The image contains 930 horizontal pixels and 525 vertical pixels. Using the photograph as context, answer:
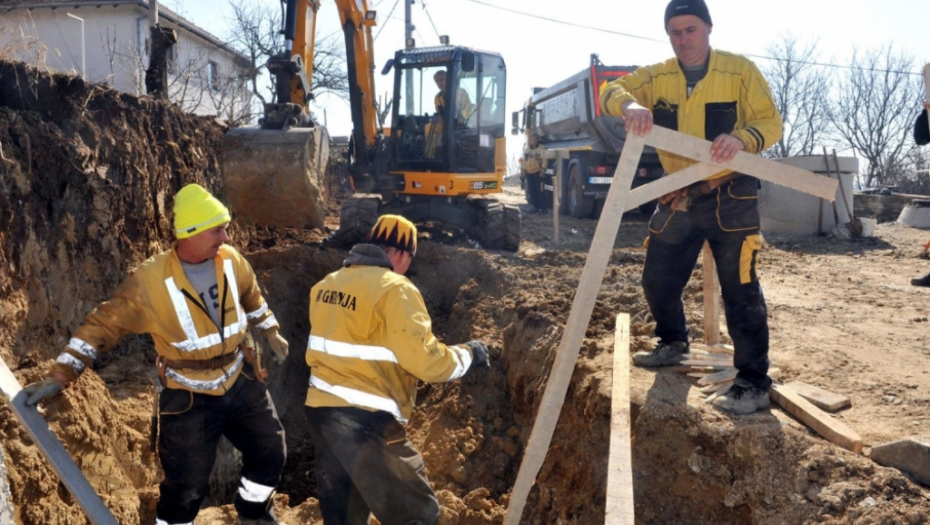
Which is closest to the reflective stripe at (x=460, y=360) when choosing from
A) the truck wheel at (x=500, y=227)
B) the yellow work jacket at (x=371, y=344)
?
the yellow work jacket at (x=371, y=344)

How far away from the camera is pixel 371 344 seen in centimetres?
310

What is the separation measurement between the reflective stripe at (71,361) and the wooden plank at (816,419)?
353cm

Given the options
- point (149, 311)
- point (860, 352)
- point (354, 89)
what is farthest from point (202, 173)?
point (860, 352)

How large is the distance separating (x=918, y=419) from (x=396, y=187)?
26.4 feet

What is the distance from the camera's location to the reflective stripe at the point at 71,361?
11.1ft

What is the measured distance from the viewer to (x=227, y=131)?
8.23 meters

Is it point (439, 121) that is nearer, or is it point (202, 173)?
point (202, 173)

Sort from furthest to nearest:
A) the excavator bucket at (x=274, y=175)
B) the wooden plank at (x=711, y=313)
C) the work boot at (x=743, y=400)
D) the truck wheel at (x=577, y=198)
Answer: the truck wheel at (x=577, y=198), the excavator bucket at (x=274, y=175), the wooden plank at (x=711, y=313), the work boot at (x=743, y=400)

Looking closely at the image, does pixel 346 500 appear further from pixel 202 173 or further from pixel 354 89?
pixel 354 89

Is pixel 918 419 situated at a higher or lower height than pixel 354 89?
lower

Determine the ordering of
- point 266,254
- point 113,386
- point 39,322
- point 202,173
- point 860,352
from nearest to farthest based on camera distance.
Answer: point 860,352, point 39,322, point 113,386, point 202,173, point 266,254

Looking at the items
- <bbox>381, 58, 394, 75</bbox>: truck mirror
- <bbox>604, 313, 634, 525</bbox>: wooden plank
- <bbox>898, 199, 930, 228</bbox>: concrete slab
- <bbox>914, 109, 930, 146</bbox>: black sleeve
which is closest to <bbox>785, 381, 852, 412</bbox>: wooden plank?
<bbox>604, 313, 634, 525</bbox>: wooden plank

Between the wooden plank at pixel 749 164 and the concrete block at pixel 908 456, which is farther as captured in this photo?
the wooden plank at pixel 749 164

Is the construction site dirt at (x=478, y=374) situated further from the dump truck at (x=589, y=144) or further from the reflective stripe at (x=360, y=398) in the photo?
the dump truck at (x=589, y=144)
